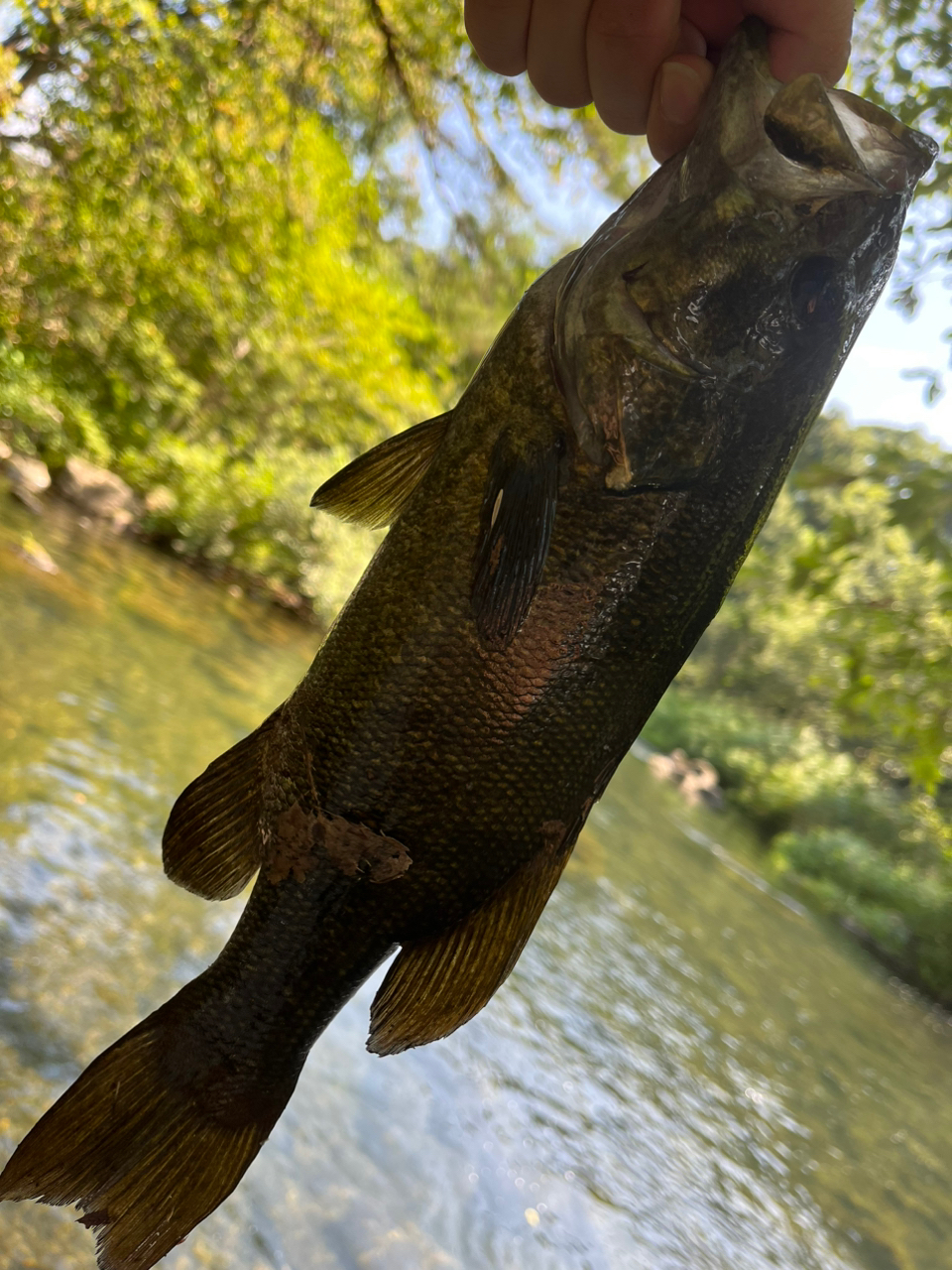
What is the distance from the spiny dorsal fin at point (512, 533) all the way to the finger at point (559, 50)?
3.02 feet

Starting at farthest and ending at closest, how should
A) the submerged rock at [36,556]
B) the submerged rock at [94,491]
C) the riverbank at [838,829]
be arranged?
the riverbank at [838,829] → the submerged rock at [94,491] → the submerged rock at [36,556]

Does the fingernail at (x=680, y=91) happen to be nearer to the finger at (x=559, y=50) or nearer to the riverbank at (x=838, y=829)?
the finger at (x=559, y=50)

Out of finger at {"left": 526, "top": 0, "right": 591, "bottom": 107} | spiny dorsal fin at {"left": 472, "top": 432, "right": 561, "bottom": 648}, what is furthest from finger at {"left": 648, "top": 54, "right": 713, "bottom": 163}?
spiny dorsal fin at {"left": 472, "top": 432, "right": 561, "bottom": 648}

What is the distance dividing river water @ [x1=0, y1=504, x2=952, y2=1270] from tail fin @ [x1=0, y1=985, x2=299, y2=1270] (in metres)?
2.36

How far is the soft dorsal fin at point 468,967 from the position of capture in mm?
1556

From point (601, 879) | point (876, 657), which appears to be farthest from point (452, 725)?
point (601, 879)

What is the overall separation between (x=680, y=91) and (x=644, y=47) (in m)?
0.17

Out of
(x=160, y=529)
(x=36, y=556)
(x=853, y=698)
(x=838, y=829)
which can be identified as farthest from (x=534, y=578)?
(x=838, y=829)

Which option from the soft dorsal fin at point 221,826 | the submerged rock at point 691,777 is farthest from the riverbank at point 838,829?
the soft dorsal fin at point 221,826

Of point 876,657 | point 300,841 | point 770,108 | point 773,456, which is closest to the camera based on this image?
point 770,108

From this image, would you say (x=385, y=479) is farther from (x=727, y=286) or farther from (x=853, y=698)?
(x=853, y=698)

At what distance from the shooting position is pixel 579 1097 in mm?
6250

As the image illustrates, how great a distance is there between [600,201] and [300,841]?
24.5ft

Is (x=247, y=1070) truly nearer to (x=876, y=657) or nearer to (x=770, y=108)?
(x=770, y=108)
